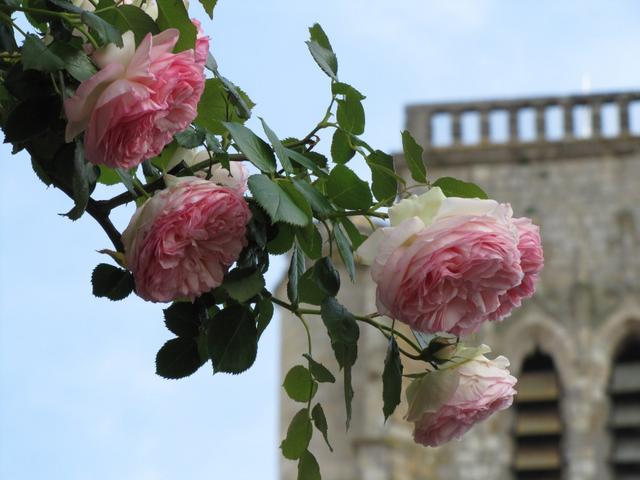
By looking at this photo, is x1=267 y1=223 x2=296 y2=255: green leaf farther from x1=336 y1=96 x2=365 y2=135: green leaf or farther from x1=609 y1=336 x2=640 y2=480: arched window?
x1=609 y1=336 x2=640 y2=480: arched window

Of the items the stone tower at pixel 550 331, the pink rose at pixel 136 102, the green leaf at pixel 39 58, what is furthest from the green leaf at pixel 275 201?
the stone tower at pixel 550 331

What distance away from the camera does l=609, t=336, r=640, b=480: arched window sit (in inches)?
782

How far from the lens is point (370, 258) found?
2336 mm

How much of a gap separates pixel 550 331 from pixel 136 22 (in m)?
18.1

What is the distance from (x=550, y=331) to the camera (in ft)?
66.3

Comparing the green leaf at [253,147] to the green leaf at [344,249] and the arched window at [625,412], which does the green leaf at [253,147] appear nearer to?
the green leaf at [344,249]

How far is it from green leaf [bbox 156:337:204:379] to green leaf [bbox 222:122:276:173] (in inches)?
10.0

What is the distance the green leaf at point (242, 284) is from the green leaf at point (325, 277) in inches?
5.3

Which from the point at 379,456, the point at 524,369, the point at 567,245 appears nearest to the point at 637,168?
the point at 567,245

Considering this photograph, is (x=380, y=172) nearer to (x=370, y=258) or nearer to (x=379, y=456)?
(x=370, y=258)

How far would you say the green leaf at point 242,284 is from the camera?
2.35m

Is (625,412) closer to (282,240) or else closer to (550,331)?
(550,331)

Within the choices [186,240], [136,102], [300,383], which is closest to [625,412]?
[300,383]

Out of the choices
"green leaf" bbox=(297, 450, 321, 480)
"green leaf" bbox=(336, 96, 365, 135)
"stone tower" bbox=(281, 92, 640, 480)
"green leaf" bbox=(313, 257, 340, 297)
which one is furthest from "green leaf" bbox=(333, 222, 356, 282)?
"stone tower" bbox=(281, 92, 640, 480)
